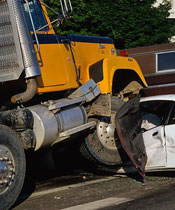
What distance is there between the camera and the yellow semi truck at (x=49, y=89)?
709cm

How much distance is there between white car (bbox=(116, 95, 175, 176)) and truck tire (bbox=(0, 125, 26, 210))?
1.77 meters

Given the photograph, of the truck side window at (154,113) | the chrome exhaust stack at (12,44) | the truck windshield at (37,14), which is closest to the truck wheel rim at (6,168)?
the chrome exhaust stack at (12,44)

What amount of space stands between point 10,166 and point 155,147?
261 cm

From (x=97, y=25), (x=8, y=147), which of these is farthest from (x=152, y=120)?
(x=97, y=25)

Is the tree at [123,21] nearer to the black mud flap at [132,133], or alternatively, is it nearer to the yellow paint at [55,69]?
the yellow paint at [55,69]

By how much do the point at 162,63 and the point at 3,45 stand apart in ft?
19.2

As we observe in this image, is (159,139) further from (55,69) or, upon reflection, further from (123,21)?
(123,21)

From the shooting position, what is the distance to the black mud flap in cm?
813

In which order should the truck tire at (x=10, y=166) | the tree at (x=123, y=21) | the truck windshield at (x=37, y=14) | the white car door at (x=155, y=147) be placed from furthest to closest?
the tree at (x=123, y=21) → the truck windshield at (x=37, y=14) → the white car door at (x=155, y=147) → the truck tire at (x=10, y=166)

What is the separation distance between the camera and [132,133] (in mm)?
8500

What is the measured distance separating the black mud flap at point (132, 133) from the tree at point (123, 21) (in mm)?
9533

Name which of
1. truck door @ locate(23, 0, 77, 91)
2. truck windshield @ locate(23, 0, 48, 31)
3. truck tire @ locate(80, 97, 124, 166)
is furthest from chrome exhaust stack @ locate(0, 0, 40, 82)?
truck tire @ locate(80, 97, 124, 166)

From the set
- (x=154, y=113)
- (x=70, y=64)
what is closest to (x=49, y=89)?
(x=70, y=64)

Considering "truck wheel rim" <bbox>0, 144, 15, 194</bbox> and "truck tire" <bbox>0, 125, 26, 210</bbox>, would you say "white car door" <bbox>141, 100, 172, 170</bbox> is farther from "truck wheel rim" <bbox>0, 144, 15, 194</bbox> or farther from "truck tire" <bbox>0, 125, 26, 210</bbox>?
"truck wheel rim" <bbox>0, 144, 15, 194</bbox>
